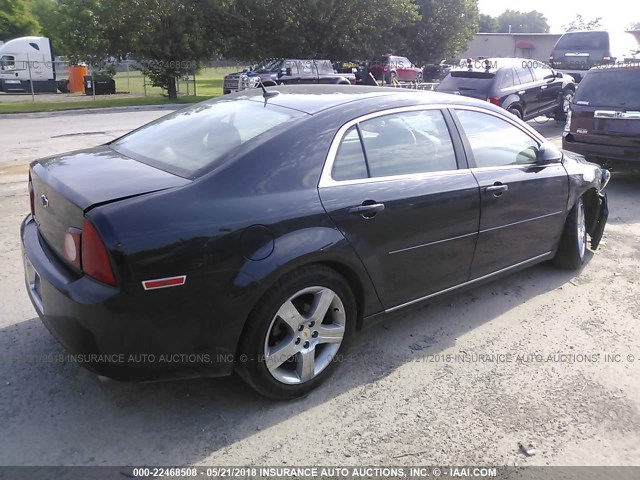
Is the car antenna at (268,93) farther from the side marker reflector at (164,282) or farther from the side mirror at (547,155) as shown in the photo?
the side mirror at (547,155)

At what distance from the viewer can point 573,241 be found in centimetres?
480

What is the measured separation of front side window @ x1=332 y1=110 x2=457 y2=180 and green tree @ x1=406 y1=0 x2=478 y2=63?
40.6m

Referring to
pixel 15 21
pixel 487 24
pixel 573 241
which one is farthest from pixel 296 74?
pixel 487 24

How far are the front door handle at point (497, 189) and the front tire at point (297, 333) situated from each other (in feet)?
4.45

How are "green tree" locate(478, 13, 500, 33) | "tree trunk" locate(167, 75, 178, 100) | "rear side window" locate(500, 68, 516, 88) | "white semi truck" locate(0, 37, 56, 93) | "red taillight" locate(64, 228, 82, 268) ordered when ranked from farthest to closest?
"green tree" locate(478, 13, 500, 33), "white semi truck" locate(0, 37, 56, 93), "tree trunk" locate(167, 75, 178, 100), "rear side window" locate(500, 68, 516, 88), "red taillight" locate(64, 228, 82, 268)

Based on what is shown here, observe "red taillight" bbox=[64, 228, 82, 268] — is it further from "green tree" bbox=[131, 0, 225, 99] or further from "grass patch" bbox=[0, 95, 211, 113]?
"green tree" bbox=[131, 0, 225, 99]

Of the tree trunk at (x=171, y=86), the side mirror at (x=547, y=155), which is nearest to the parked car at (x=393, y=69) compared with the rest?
the tree trunk at (x=171, y=86)

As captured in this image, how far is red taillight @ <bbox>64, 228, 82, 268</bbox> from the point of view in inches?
102

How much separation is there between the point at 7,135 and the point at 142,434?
11.9m

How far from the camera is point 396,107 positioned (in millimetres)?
3572

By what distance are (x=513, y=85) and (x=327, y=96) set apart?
9.81 metres

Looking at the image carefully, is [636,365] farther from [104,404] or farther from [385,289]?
[104,404]

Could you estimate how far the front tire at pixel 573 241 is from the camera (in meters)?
4.75

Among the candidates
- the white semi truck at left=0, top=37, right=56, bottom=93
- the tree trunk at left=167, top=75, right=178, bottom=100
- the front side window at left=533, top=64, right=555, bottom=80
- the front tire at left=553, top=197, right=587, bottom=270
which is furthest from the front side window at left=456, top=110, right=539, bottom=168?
the white semi truck at left=0, top=37, right=56, bottom=93
